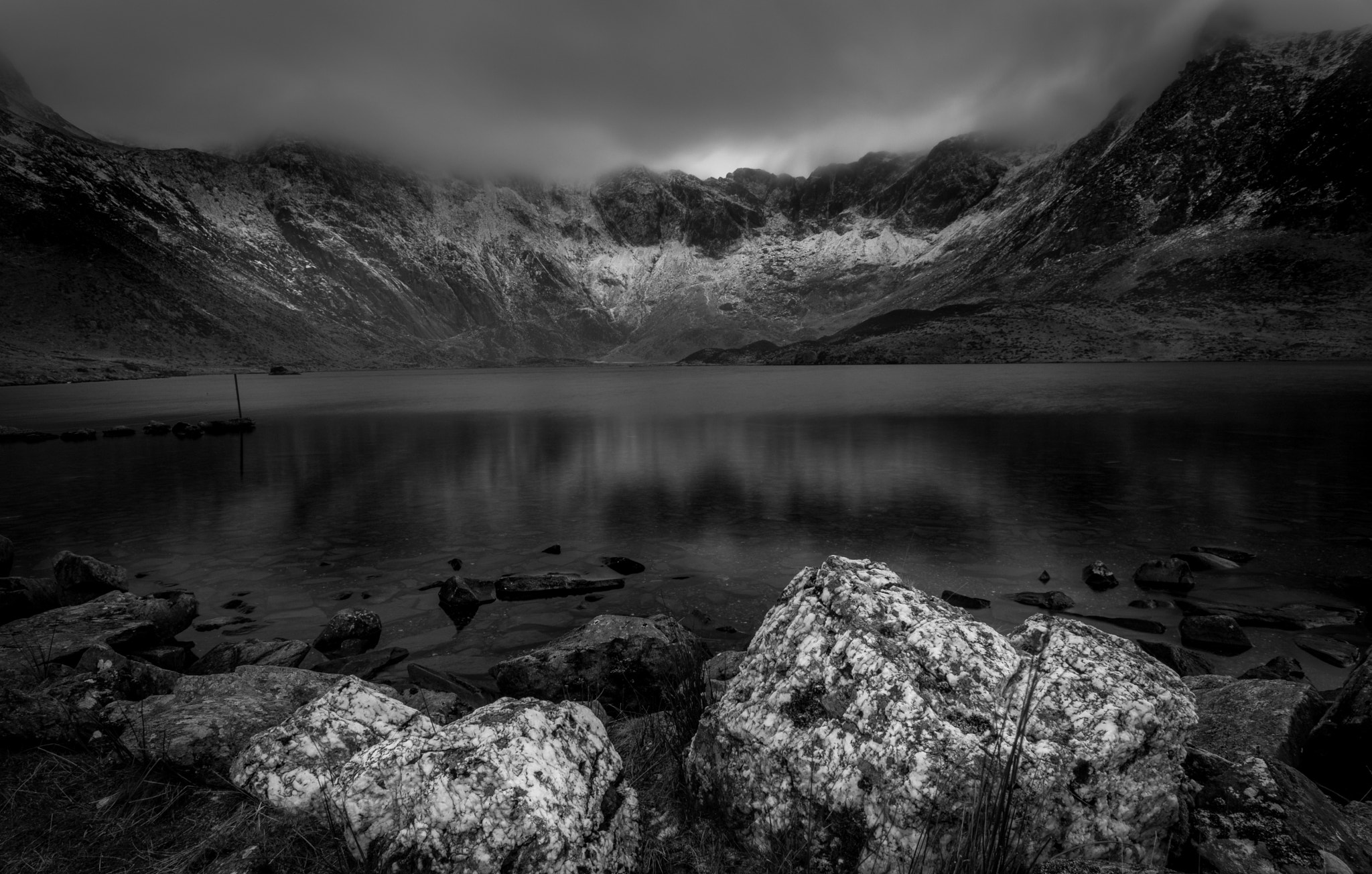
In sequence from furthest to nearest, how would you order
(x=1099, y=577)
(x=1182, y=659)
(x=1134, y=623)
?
(x=1099, y=577)
(x=1134, y=623)
(x=1182, y=659)

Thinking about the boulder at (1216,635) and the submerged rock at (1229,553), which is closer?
the boulder at (1216,635)

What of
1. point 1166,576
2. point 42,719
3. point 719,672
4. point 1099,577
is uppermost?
point 42,719

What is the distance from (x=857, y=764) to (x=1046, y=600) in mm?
13131

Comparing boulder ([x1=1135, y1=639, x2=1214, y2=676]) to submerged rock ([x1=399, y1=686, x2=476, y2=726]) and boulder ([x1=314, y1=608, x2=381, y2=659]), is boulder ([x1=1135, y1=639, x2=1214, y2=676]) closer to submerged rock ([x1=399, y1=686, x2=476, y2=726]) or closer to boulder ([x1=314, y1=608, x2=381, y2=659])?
submerged rock ([x1=399, y1=686, x2=476, y2=726])

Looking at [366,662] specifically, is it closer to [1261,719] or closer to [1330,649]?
[1261,719]

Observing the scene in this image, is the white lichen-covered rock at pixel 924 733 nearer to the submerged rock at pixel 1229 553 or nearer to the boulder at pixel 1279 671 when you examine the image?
the boulder at pixel 1279 671

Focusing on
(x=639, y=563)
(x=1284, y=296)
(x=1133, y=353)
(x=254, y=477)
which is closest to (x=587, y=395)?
(x=254, y=477)

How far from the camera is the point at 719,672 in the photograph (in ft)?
28.0

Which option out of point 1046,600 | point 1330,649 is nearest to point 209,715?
point 1046,600

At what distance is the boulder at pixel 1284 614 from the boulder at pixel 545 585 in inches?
533

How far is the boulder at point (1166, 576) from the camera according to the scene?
15.8 m

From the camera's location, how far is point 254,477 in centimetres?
3466

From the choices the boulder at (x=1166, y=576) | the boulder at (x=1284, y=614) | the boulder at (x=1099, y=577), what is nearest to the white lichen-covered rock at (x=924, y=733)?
the boulder at (x=1284, y=614)

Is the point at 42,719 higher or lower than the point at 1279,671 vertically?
higher
